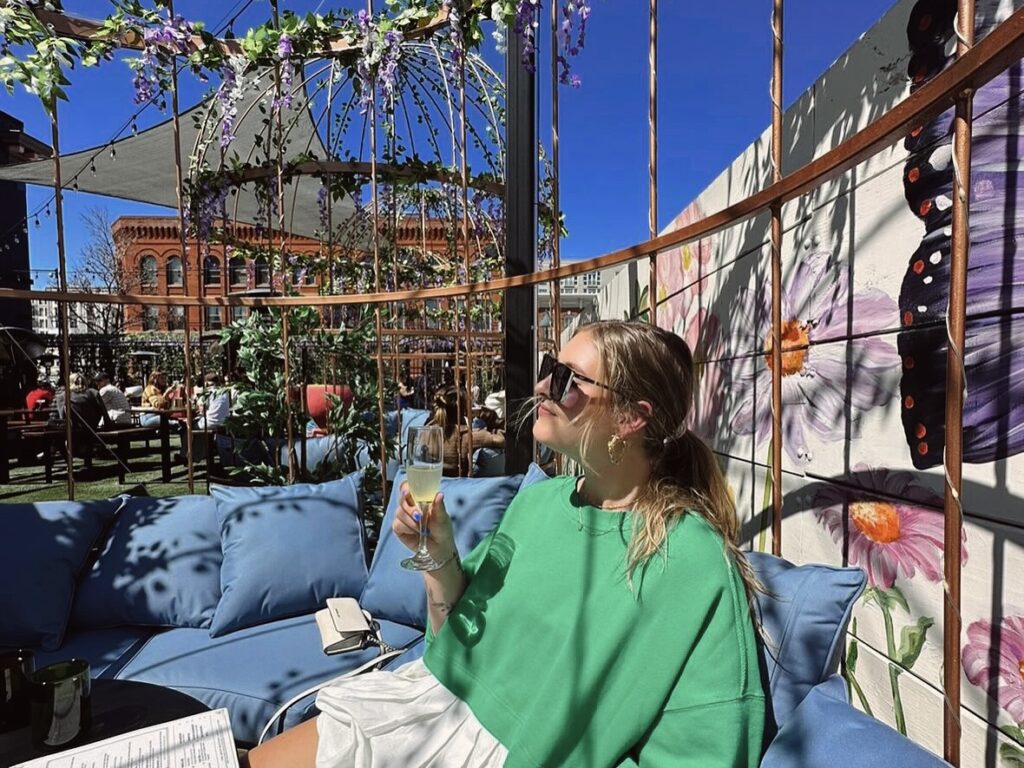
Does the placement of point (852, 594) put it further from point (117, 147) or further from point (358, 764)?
point (117, 147)

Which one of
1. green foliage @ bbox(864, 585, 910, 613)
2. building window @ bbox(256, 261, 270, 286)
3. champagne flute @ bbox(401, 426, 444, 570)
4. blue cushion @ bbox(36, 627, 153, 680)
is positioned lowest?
blue cushion @ bbox(36, 627, 153, 680)

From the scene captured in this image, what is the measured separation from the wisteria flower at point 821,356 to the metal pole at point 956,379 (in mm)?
516

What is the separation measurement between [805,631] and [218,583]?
2.24 meters

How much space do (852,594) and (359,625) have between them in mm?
1552

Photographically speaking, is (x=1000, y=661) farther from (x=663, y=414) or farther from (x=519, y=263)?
(x=519, y=263)

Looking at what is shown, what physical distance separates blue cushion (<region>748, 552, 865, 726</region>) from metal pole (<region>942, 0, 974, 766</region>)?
22 cm

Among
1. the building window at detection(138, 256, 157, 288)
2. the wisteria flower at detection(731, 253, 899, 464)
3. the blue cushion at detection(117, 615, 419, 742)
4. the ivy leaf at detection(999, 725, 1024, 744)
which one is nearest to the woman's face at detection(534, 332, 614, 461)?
the wisteria flower at detection(731, 253, 899, 464)

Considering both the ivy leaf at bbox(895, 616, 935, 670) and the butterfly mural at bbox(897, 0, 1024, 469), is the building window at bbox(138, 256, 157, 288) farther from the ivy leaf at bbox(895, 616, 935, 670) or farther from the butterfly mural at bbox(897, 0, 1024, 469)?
the ivy leaf at bbox(895, 616, 935, 670)

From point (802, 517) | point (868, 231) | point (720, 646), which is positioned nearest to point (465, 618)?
point (720, 646)

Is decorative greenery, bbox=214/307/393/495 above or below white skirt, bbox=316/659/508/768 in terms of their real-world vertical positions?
above

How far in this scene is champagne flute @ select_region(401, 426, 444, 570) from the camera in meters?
1.38

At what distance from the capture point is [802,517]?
170cm

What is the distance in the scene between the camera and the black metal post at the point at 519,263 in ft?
9.82

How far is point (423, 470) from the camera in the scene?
138 centimetres
